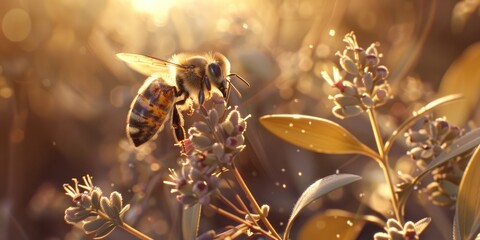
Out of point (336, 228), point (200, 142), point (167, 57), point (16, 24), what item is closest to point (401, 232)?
point (200, 142)

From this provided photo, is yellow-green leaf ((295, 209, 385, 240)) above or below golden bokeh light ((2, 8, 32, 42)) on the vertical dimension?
below

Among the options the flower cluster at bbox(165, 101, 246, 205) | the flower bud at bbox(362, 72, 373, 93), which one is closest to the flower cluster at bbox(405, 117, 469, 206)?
the flower bud at bbox(362, 72, 373, 93)

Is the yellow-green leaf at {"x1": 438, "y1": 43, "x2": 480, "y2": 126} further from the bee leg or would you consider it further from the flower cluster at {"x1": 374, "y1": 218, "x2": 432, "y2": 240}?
the flower cluster at {"x1": 374, "y1": 218, "x2": 432, "y2": 240}

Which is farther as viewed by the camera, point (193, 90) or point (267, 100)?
point (267, 100)

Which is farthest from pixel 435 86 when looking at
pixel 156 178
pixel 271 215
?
pixel 156 178

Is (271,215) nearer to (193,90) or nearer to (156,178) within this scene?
(156,178)

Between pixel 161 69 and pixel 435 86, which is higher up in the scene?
pixel 161 69
